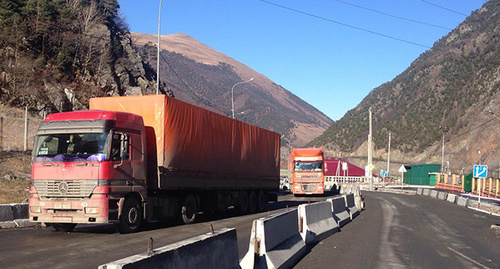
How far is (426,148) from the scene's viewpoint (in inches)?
3794

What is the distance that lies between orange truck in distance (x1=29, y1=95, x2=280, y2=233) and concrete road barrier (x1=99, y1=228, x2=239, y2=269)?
684 centimetres

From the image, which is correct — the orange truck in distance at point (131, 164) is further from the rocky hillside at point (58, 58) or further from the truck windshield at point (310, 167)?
the rocky hillside at point (58, 58)

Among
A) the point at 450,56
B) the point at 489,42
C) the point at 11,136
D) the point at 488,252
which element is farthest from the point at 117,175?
the point at 450,56

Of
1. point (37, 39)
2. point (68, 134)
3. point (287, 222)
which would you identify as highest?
point (37, 39)

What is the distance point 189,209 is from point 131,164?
3.89 metres

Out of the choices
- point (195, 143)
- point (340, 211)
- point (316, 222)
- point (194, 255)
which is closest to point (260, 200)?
point (340, 211)

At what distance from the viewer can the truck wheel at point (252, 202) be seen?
22.5 metres

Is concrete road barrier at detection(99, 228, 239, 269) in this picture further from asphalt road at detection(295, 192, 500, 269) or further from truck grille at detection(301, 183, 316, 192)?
truck grille at detection(301, 183, 316, 192)

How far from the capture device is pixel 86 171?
1264 cm

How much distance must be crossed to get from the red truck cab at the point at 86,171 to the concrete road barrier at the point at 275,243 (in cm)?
465

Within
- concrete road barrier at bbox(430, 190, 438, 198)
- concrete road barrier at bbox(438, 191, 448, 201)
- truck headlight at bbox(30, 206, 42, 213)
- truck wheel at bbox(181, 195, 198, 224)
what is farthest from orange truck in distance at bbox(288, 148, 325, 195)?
truck headlight at bbox(30, 206, 42, 213)

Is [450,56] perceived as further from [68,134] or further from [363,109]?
[68,134]

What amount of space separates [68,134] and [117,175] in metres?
1.71

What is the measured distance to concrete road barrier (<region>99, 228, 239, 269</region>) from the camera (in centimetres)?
441
